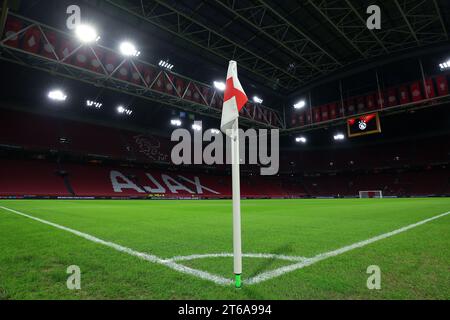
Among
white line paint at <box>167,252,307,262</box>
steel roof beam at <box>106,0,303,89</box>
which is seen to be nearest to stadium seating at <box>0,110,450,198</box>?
steel roof beam at <box>106,0,303,89</box>

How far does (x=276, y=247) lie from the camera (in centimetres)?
330

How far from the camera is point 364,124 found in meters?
22.9

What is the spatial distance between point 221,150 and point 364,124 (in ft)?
58.6

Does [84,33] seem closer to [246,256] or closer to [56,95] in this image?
[56,95]

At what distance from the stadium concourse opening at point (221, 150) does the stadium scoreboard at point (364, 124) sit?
119mm

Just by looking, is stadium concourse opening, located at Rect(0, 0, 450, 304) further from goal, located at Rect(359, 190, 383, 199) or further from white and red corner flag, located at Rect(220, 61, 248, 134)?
goal, located at Rect(359, 190, 383, 199)

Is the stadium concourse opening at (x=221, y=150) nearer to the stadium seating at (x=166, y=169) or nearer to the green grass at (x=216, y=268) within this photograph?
the green grass at (x=216, y=268)

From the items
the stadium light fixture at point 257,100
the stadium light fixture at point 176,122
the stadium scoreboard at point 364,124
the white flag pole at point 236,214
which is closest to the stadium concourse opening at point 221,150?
the white flag pole at point 236,214

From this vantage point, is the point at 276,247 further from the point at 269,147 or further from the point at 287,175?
the point at 287,175

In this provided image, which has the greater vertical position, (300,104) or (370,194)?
(300,104)

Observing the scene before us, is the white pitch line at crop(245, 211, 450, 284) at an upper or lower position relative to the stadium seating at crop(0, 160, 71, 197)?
lower

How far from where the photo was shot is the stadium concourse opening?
2217 millimetres

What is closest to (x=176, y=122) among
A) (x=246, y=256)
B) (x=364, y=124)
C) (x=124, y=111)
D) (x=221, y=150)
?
(x=124, y=111)

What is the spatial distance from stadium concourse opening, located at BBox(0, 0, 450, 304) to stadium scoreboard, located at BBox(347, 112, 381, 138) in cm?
12
